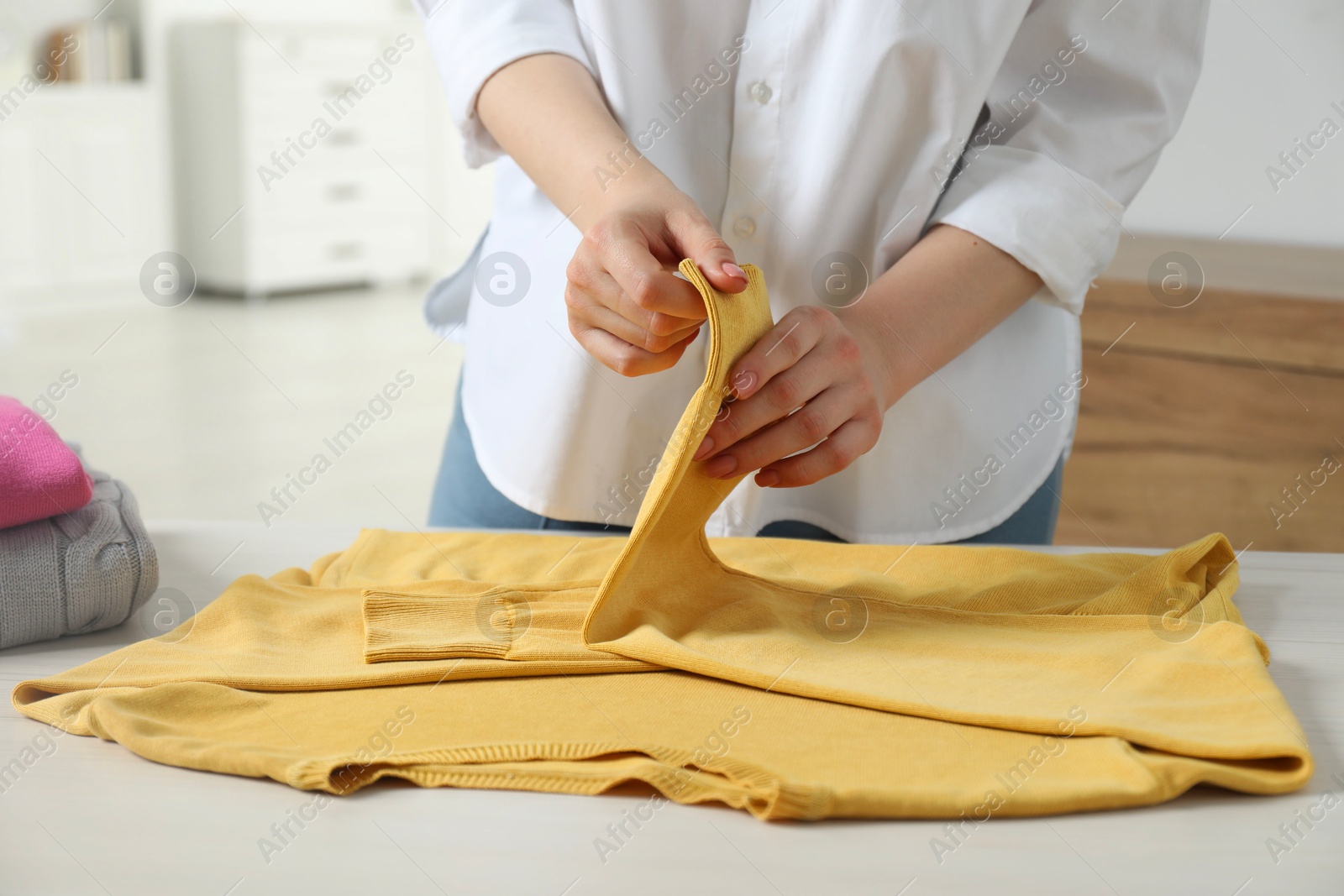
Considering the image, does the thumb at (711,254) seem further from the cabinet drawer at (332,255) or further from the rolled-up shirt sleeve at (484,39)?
the cabinet drawer at (332,255)

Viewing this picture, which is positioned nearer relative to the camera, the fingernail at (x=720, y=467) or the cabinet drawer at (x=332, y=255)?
the fingernail at (x=720, y=467)

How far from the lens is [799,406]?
663 millimetres

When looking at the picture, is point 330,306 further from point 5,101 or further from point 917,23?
point 917,23

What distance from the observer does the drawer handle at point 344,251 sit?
16.3 feet

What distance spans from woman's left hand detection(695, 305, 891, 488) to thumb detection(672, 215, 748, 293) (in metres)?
0.05

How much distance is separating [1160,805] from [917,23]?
52 cm

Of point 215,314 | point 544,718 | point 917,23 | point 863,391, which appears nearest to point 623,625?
point 544,718

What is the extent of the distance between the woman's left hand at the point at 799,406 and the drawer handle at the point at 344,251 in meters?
4.55

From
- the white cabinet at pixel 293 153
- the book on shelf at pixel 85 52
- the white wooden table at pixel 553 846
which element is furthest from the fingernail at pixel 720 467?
the book on shelf at pixel 85 52

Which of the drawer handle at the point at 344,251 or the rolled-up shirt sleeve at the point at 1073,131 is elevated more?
the rolled-up shirt sleeve at the point at 1073,131

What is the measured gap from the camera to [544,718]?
538 millimetres

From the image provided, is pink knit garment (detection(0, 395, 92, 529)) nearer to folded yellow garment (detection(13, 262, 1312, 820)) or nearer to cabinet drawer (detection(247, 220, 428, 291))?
folded yellow garment (detection(13, 262, 1312, 820))

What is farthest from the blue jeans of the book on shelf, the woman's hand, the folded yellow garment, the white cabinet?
the book on shelf

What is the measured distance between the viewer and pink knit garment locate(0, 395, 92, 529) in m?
0.64
